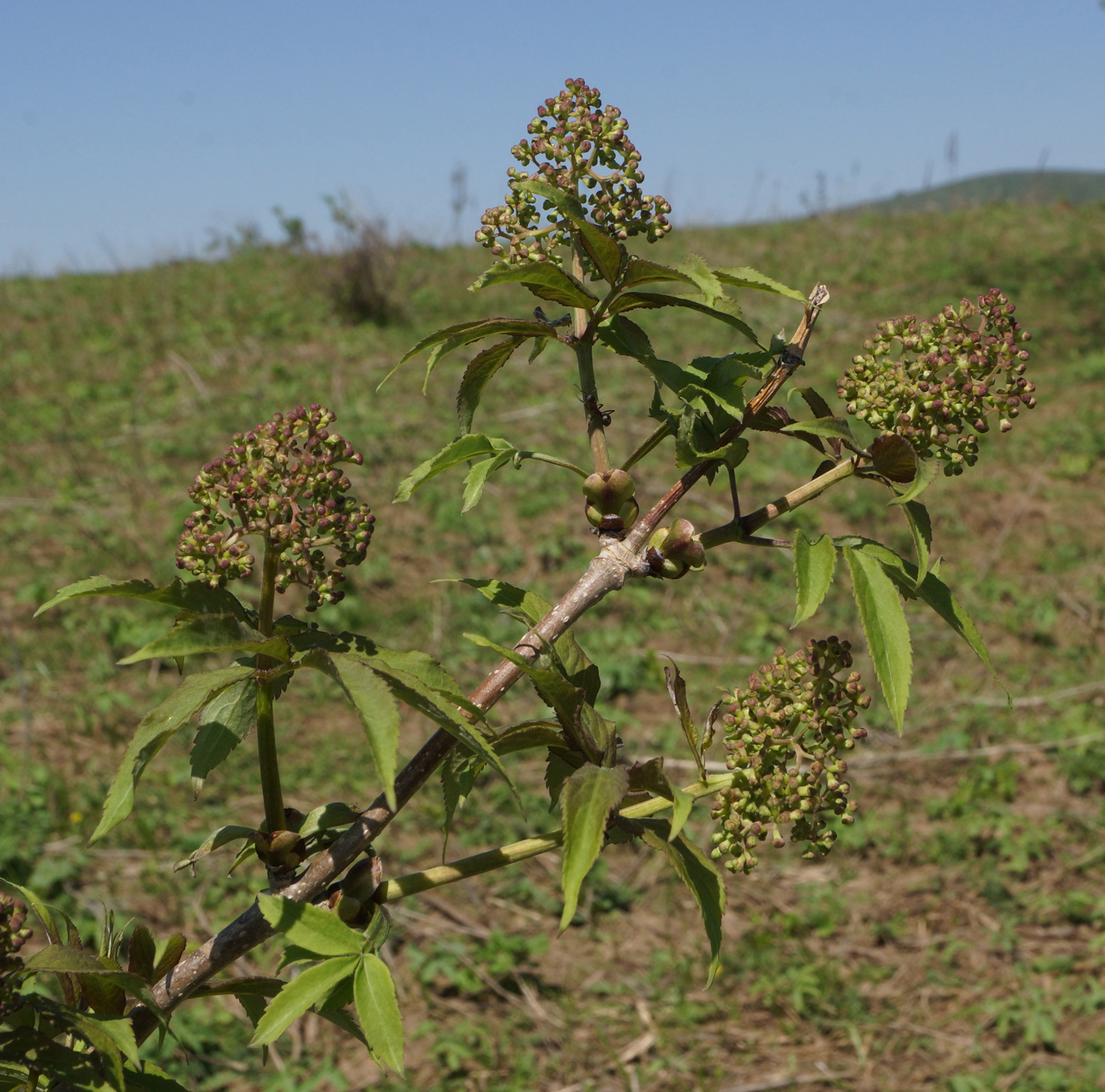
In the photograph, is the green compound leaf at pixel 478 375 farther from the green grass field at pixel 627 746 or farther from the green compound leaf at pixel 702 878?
the green grass field at pixel 627 746

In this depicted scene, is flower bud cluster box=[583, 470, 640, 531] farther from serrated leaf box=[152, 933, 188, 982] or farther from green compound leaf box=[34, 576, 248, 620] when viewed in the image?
serrated leaf box=[152, 933, 188, 982]

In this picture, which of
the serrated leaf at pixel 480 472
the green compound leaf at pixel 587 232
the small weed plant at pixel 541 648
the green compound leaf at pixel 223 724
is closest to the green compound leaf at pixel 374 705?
the small weed plant at pixel 541 648

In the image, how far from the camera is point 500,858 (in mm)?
802

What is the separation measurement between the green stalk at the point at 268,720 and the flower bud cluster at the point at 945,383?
473 millimetres

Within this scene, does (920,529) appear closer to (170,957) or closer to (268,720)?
(268,720)

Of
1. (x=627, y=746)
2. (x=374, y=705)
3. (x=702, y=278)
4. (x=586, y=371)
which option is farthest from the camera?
(x=627, y=746)

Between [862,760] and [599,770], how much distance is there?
4.70 meters

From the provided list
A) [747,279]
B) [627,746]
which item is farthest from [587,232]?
[627,746]

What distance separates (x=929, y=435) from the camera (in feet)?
2.70

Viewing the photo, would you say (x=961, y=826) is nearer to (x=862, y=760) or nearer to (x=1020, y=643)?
(x=862, y=760)

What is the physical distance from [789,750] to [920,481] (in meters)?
0.24

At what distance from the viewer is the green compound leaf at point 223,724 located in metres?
0.81

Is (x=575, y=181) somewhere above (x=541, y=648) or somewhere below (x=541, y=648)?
above

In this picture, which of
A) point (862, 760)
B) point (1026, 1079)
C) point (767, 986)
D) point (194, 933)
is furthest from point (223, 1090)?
point (862, 760)
